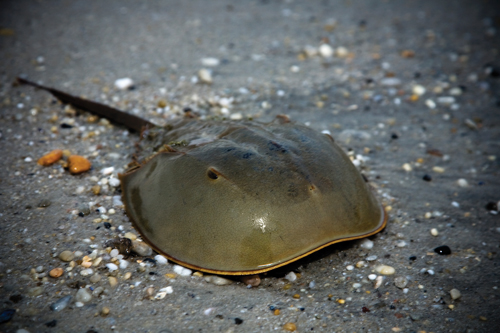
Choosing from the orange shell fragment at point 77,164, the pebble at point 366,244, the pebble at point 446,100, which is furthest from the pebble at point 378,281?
the pebble at point 446,100

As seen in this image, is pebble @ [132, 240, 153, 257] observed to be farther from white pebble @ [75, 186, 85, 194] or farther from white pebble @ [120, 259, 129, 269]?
white pebble @ [75, 186, 85, 194]

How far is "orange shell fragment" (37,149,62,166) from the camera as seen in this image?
291 cm

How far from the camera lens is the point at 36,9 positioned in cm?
497

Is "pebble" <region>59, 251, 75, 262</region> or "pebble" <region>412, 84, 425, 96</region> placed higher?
"pebble" <region>412, 84, 425, 96</region>

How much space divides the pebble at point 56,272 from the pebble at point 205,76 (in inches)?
94.1

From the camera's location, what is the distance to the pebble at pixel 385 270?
7.49 ft

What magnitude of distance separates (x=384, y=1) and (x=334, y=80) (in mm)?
2385

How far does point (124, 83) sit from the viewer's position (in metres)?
3.89

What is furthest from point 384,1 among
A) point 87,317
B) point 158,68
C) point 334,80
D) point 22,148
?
point 87,317

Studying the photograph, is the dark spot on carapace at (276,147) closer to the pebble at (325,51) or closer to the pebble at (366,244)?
the pebble at (366,244)

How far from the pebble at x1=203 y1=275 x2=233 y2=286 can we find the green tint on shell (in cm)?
19

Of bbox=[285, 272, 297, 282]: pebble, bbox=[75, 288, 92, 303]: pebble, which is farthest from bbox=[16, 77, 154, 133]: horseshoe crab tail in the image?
bbox=[285, 272, 297, 282]: pebble

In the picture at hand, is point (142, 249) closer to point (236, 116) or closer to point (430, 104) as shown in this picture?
point (236, 116)

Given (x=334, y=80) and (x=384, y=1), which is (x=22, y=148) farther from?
(x=384, y=1)
